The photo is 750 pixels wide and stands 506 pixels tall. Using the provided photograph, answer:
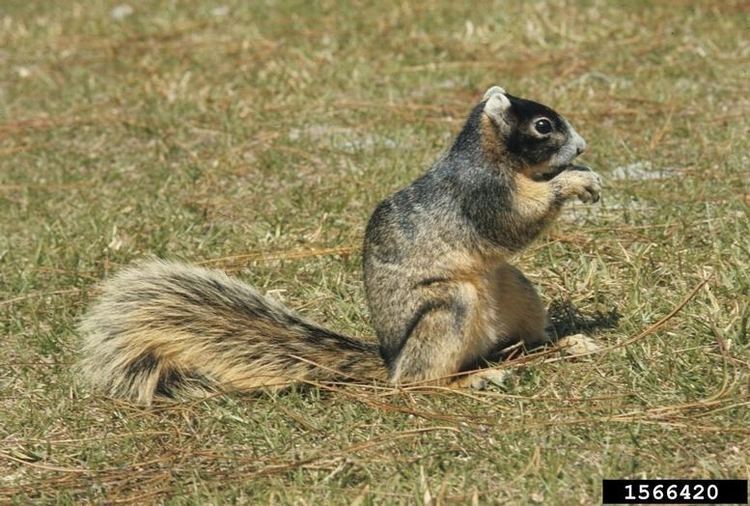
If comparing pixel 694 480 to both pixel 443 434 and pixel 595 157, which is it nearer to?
pixel 443 434

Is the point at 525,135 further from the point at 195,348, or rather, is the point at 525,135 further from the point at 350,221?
the point at 350,221

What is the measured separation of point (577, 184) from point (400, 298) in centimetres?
63

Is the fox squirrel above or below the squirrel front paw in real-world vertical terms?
below

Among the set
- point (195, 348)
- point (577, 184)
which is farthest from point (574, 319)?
point (195, 348)

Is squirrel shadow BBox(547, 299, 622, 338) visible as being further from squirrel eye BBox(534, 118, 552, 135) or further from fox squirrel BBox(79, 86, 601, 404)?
squirrel eye BBox(534, 118, 552, 135)

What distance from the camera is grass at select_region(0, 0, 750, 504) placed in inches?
119

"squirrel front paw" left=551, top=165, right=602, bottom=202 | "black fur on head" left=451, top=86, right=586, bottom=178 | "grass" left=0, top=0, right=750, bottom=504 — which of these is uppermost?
"black fur on head" left=451, top=86, right=586, bottom=178

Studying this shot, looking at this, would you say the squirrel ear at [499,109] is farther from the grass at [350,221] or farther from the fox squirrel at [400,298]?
the grass at [350,221]

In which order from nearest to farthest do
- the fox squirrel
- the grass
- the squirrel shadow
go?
1. the grass
2. the fox squirrel
3. the squirrel shadow

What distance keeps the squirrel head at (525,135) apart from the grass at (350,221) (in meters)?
0.58

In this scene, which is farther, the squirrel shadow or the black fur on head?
the squirrel shadow

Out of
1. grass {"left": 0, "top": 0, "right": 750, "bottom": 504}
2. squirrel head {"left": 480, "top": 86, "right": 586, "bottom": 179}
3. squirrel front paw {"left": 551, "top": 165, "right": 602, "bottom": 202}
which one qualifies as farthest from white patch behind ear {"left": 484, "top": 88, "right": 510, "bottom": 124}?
grass {"left": 0, "top": 0, "right": 750, "bottom": 504}

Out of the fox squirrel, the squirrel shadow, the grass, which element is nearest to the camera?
the grass

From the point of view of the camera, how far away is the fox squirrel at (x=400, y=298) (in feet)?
11.2
